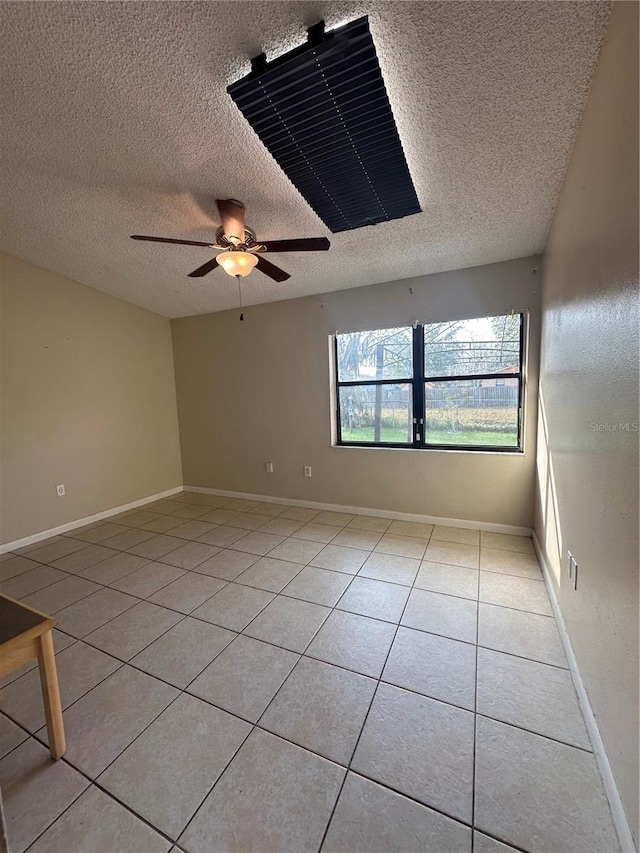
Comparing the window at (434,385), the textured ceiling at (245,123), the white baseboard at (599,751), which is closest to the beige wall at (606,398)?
the white baseboard at (599,751)

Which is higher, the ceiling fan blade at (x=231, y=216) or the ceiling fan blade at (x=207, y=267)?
the ceiling fan blade at (x=231, y=216)

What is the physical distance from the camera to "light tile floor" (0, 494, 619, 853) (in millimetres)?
1040

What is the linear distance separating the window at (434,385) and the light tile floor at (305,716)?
1.16 m

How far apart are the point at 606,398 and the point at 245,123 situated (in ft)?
6.78

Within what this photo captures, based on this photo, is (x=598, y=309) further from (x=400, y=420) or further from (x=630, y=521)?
(x=400, y=420)

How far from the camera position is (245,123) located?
1663mm

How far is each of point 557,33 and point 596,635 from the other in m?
2.27

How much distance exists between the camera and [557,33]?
4.00 ft

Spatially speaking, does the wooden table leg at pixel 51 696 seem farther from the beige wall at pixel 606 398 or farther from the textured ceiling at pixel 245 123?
the textured ceiling at pixel 245 123

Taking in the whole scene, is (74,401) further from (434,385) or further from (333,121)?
(434,385)

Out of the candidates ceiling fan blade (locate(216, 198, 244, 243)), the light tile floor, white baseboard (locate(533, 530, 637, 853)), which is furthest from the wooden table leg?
ceiling fan blade (locate(216, 198, 244, 243))

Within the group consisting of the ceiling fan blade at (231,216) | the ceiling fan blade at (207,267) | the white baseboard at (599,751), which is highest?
the ceiling fan blade at (231,216)

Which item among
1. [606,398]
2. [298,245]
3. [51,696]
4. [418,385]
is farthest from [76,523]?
[606,398]

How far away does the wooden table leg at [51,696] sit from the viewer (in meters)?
1.20
